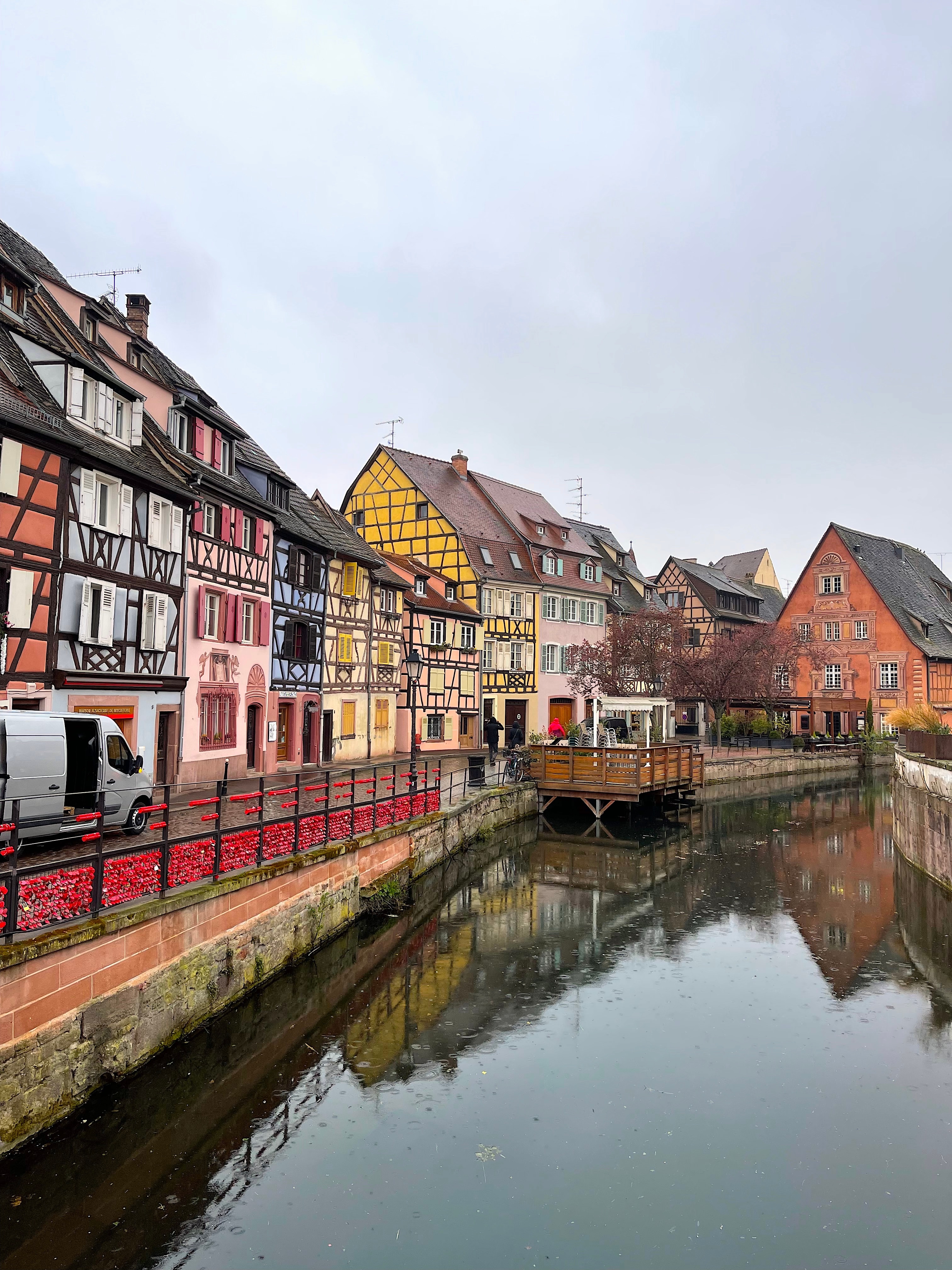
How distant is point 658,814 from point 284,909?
2193 cm

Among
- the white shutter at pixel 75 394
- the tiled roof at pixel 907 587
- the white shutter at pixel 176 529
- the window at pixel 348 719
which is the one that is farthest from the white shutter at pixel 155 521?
the tiled roof at pixel 907 587

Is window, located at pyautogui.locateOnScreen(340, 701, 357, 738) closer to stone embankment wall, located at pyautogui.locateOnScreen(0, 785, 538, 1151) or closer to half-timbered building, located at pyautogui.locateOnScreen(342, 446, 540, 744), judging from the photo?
half-timbered building, located at pyautogui.locateOnScreen(342, 446, 540, 744)

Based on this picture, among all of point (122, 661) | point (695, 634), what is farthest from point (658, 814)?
point (695, 634)

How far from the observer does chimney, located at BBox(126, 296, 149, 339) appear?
27.8 m

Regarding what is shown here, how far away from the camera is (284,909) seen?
527 inches

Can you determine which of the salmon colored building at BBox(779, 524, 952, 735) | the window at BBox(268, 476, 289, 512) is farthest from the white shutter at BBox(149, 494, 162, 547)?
the salmon colored building at BBox(779, 524, 952, 735)

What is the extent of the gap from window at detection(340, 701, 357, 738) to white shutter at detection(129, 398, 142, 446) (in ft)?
46.1

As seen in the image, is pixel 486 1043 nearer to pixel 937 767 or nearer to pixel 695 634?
pixel 937 767

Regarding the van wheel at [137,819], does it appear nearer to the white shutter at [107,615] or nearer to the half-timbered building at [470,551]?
the white shutter at [107,615]

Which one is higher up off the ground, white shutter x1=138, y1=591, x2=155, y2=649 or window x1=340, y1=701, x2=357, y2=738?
white shutter x1=138, y1=591, x2=155, y2=649

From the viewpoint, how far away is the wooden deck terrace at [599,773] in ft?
96.9

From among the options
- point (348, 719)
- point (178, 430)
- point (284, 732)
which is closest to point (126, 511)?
point (178, 430)

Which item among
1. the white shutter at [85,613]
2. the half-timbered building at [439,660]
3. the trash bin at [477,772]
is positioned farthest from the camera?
the half-timbered building at [439,660]

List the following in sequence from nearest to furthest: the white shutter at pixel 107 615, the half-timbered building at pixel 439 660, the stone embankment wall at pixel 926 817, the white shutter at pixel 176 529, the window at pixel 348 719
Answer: the white shutter at pixel 107 615
the stone embankment wall at pixel 926 817
the white shutter at pixel 176 529
the window at pixel 348 719
the half-timbered building at pixel 439 660
